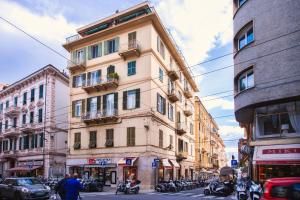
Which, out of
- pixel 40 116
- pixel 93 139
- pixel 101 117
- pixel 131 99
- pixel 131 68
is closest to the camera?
pixel 131 99

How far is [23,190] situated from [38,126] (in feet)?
94.7

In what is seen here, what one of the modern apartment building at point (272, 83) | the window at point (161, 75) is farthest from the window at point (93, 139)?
the modern apartment building at point (272, 83)

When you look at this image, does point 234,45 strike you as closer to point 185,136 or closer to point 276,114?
point 276,114

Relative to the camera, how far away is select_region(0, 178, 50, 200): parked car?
1881cm

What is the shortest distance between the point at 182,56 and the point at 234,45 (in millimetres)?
24063

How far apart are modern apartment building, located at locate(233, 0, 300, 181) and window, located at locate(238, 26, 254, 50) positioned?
0.06 metres

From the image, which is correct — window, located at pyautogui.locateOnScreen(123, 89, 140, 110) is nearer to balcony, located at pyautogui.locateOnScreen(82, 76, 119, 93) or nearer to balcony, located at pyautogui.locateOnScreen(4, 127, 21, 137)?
balcony, located at pyautogui.locateOnScreen(82, 76, 119, 93)

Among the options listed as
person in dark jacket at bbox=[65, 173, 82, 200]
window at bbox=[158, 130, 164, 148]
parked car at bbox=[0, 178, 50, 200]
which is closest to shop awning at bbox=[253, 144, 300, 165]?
person in dark jacket at bbox=[65, 173, 82, 200]

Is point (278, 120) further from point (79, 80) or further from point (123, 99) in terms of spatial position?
point (79, 80)

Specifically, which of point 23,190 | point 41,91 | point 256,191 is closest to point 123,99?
point 41,91

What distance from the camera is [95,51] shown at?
4056cm

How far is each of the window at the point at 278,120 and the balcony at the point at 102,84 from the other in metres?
19.1

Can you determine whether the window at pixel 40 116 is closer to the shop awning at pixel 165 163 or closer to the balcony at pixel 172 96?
the balcony at pixel 172 96

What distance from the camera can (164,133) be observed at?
3959 centimetres
